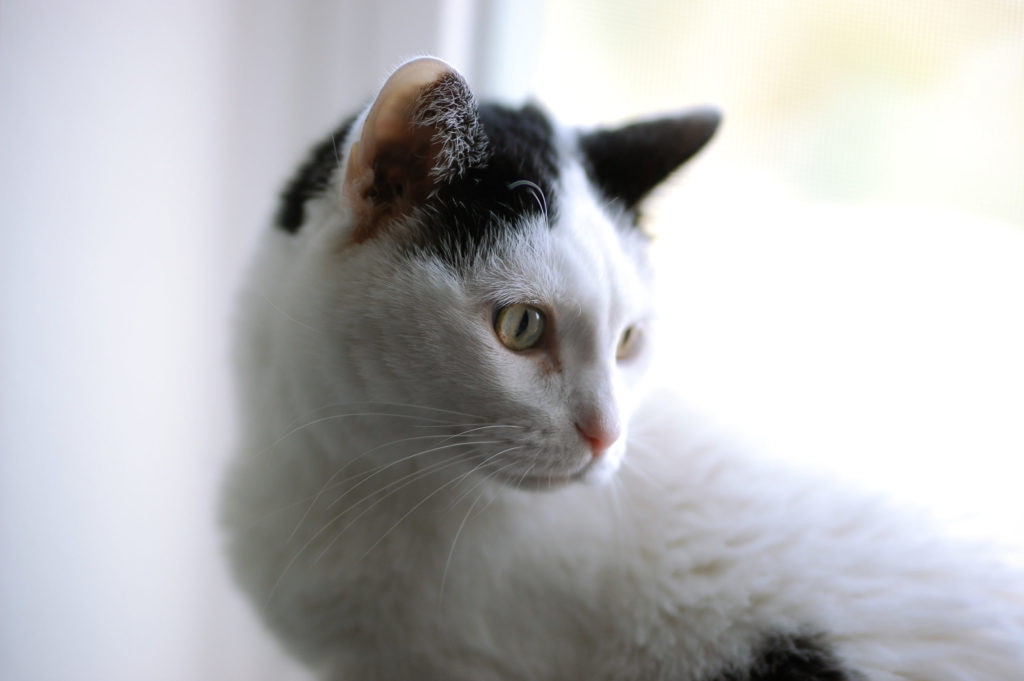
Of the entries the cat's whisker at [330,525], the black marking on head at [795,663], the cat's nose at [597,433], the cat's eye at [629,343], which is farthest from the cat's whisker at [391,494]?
the black marking on head at [795,663]

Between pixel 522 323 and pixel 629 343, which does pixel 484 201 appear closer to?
pixel 522 323

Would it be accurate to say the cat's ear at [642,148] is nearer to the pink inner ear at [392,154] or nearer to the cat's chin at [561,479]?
the pink inner ear at [392,154]

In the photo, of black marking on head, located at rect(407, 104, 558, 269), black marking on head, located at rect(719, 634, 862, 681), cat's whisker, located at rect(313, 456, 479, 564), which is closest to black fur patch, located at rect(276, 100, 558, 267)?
black marking on head, located at rect(407, 104, 558, 269)

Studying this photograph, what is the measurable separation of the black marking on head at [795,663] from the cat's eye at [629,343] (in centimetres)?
41

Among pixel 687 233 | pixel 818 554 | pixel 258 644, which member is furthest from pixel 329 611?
pixel 687 233

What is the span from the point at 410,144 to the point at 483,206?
11 cm

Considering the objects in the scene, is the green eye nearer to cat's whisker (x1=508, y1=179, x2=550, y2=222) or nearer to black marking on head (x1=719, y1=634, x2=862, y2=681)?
cat's whisker (x1=508, y1=179, x2=550, y2=222)

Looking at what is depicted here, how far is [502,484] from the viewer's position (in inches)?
35.6

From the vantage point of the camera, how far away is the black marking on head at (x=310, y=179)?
0.97 m

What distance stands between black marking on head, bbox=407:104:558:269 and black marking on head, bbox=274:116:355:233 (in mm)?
153

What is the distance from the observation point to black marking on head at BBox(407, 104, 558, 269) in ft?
2.90

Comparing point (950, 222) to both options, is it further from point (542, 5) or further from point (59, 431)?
point (59, 431)

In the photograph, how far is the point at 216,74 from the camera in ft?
4.35

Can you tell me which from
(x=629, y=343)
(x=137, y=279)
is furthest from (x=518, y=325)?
(x=137, y=279)
